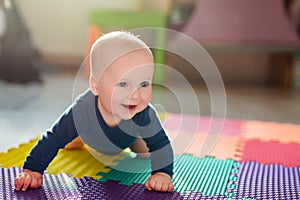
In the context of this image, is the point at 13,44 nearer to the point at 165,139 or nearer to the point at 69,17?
the point at 69,17

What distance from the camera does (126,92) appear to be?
2.75 feet

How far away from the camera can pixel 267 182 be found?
94 cm

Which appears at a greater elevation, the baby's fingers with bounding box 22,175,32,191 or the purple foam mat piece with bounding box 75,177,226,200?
the baby's fingers with bounding box 22,175,32,191

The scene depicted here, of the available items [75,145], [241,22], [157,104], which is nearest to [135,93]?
[75,145]

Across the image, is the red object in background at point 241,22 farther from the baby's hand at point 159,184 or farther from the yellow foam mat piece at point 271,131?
the baby's hand at point 159,184

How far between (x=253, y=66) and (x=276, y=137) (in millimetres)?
1764

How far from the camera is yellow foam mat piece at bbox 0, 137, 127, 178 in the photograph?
95 cm

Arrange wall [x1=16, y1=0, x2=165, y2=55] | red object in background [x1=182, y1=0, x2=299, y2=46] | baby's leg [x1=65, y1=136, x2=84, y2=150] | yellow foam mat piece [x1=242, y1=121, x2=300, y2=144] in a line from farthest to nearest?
wall [x1=16, y1=0, x2=165, y2=55] < red object in background [x1=182, y1=0, x2=299, y2=46] < yellow foam mat piece [x1=242, y1=121, x2=300, y2=144] < baby's leg [x1=65, y1=136, x2=84, y2=150]

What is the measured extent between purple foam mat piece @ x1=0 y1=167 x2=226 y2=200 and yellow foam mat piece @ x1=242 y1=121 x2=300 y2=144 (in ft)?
1.96

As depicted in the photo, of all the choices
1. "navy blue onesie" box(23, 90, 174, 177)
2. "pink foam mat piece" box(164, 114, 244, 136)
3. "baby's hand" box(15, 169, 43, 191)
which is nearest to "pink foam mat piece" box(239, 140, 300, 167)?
"pink foam mat piece" box(164, 114, 244, 136)

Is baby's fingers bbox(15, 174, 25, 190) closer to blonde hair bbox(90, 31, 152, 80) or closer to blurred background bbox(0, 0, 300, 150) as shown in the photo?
blonde hair bbox(90, 31, 152, 80)

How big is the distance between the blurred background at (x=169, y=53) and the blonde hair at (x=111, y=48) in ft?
2.25

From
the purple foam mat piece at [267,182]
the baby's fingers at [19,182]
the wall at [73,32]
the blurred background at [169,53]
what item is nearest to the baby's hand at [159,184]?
the purple foam mat piece at [267,182]

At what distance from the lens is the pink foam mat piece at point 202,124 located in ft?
4.83
